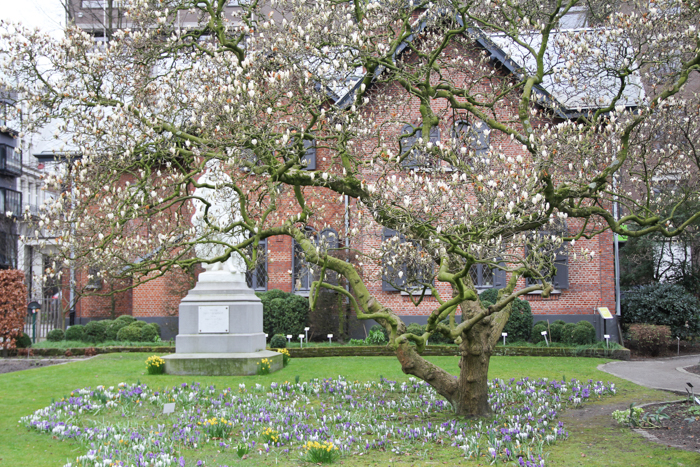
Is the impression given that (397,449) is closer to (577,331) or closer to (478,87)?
(577,331)

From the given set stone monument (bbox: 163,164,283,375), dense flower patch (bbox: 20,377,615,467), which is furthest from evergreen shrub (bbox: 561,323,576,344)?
stone monument (bbox: 163,164,283,375)

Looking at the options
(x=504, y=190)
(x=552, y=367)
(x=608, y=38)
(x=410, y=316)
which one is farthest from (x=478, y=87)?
(x=504, y=190)

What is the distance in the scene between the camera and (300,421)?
739 cm

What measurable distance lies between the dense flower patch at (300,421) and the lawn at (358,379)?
189 mm

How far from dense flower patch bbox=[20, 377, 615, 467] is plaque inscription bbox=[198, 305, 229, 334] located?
223cm

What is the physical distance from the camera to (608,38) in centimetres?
824

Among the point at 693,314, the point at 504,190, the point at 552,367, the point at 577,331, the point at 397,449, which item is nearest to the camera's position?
the point at 397,449

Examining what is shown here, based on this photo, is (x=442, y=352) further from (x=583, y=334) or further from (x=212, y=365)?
(x=212, y=365)

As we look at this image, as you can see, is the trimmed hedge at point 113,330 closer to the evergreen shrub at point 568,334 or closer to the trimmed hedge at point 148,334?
the trimmed hedge at point 148,334

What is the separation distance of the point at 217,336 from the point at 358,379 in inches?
117

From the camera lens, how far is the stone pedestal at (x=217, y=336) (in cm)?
1147

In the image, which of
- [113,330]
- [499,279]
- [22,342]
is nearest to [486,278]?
[499,279]

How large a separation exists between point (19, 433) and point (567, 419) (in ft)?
22.4

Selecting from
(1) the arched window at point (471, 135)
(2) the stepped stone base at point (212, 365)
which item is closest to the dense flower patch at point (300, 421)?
(2) the stepped stone base at point (212, 365)
